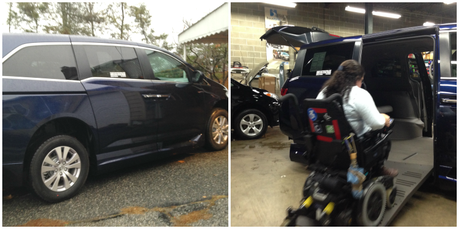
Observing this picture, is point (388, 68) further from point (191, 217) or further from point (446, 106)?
point (191, 217)

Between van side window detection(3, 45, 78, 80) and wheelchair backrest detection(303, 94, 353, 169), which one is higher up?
van side window detection(3, 45, 78, 80)

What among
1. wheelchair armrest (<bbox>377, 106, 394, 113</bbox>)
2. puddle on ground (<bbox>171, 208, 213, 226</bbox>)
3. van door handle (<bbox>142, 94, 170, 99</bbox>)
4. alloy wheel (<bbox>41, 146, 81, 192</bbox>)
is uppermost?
van door handle (<bbox>142, 94, 170, 99</bbox>)

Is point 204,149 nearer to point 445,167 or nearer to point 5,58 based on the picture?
point 5,58

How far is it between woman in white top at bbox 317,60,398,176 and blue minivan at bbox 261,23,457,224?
0.85 feet

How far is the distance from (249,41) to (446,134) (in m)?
4.50

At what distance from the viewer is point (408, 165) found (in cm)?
250

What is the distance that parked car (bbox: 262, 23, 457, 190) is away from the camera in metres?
2.07

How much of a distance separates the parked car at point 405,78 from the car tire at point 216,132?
73 centimetres

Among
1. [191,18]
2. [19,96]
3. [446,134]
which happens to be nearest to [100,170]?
[19,96]

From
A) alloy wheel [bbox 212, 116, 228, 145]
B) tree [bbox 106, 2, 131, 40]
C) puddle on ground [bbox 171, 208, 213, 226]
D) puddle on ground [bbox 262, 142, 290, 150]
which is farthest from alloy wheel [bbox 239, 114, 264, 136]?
tree [bbox 106, 2, 131, 40]

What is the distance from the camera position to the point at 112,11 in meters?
1.87

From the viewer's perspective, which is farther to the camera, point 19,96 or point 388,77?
point 388,77

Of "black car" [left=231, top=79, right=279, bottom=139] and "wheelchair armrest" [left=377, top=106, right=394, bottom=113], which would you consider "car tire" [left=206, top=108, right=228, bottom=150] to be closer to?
"black car" [left=231, top=79, right=279, bottom=139]

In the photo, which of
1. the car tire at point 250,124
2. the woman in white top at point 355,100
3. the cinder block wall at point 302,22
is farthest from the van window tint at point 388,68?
the cinder block wall at point 302,22
